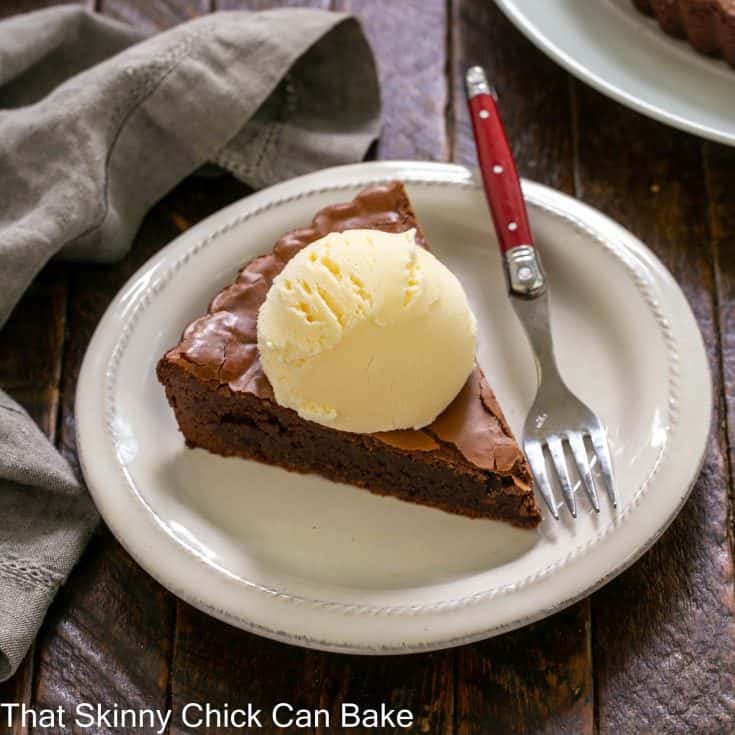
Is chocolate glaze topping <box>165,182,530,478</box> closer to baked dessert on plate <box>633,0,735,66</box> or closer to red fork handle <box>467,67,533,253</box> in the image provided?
red fork handle <box>467,67,533,253</box>

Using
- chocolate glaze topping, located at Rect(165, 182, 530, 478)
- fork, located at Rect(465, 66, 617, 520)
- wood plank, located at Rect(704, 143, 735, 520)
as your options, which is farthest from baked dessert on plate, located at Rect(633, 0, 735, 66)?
chocolate glaze topping, located at Rect(165, 182, 530, 478)

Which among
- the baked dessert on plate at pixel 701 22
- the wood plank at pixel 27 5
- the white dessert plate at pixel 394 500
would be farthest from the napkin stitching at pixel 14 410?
the baked dessert on plate at pixel 701 22

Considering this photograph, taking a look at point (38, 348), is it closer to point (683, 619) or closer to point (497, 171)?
point (497, 171)

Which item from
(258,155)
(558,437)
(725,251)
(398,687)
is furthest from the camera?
(258,155)

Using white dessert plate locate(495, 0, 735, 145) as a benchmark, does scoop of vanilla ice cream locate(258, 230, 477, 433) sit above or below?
below

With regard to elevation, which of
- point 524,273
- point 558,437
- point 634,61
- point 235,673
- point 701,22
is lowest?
point 235,673

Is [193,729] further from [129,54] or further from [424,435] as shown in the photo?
[129,54]

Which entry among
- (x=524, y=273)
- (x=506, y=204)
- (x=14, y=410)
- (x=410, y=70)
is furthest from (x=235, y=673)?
(x=410, y=70)
